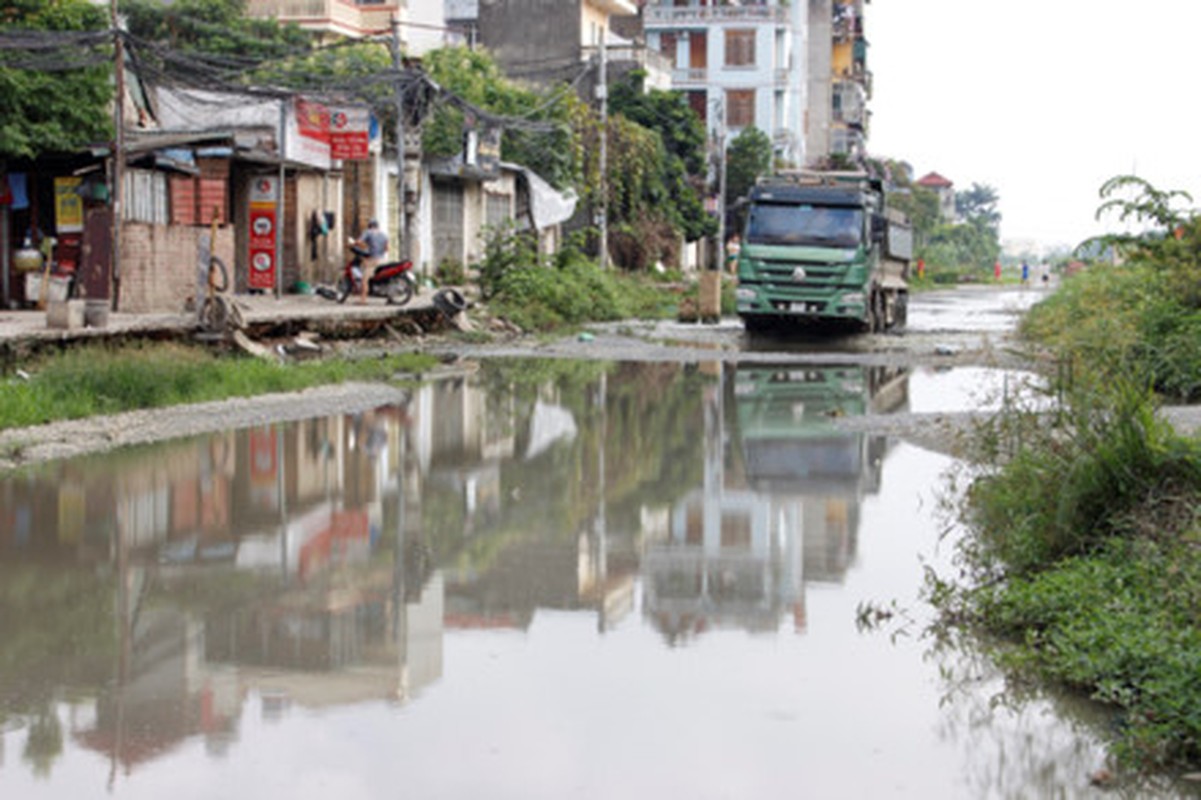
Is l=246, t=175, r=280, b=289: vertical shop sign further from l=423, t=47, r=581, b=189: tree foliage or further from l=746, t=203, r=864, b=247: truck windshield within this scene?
l=423, t=47, r=581, b=189: tree foliage

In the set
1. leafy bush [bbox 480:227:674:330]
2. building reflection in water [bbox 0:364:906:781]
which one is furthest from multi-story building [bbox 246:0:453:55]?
building reflection in water [bbox 0:364:906:781]

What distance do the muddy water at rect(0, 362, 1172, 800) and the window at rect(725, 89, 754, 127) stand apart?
7070 cm

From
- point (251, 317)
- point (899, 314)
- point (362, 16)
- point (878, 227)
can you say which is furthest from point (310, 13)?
point (251, 317)

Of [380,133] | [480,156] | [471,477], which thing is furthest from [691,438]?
[480,156]

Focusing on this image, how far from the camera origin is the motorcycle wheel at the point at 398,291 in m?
30.7

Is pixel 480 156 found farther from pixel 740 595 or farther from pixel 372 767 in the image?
pixel 372 767

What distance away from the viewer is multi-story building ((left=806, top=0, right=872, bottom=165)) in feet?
334

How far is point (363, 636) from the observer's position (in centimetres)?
770

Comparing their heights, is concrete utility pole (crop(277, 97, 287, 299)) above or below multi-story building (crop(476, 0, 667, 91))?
below

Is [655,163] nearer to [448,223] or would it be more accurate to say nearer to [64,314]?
[448,223]

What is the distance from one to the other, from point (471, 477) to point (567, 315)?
2317 centimetres

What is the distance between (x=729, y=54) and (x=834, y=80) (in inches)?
895

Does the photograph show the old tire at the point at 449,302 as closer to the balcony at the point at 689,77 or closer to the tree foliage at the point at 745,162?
the tree foliage at the point at 745,162

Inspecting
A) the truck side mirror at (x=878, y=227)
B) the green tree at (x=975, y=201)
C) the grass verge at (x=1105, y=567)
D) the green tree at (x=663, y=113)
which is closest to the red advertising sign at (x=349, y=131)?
the truck side mirror at (x=878, y=227)
